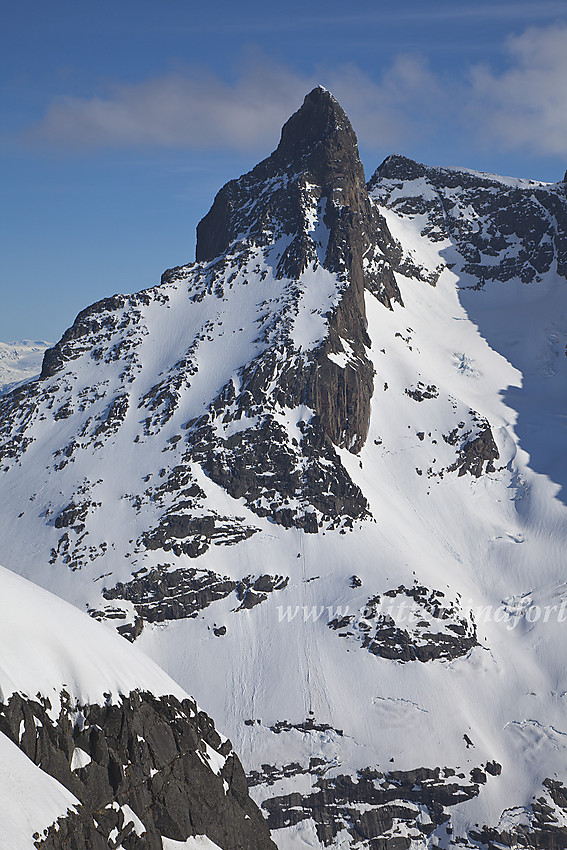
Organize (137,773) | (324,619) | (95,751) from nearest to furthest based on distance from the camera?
(95,751) < (137,773) < (324,619)

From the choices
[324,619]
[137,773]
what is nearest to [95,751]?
[137,773]

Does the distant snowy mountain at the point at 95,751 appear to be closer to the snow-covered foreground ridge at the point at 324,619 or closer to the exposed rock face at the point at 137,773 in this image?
the exposed rock face at the point at 137,773

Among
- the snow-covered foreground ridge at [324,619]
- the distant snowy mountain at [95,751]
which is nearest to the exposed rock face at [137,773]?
the distant snowy mountain at [95,751]

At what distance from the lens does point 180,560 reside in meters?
182

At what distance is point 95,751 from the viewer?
6706 centimetres

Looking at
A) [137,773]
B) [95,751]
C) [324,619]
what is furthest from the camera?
[324,619]

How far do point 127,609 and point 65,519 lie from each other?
84.4ft

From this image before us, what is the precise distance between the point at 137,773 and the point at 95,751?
181 inches

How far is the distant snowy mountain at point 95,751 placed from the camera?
57.2 metres

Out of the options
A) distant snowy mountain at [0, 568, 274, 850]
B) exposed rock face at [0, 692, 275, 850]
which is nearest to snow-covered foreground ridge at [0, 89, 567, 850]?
exposed rock face at [0, 692, 275, 850]

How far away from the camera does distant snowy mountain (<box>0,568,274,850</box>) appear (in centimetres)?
5719

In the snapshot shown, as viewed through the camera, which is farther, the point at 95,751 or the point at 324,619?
the point at 324,619

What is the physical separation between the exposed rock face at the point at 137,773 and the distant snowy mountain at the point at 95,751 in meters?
0.09

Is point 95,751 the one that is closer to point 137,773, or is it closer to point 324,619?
point 137,773
